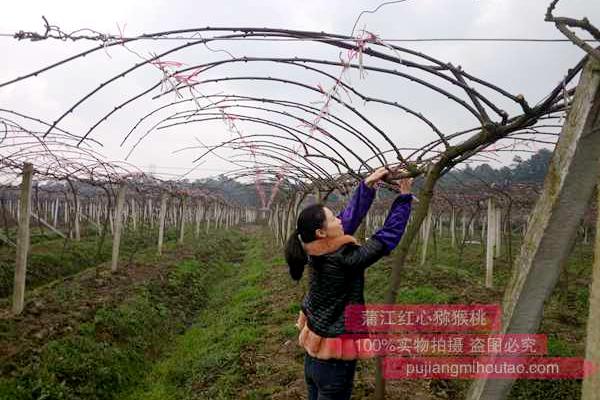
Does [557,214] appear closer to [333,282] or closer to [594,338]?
[594,338]

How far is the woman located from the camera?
2.86m

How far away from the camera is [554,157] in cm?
217

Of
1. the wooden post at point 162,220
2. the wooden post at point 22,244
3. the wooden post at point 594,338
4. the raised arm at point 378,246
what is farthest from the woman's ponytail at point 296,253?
the wooden post at point 162,220

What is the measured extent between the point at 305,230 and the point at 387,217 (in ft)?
1.94

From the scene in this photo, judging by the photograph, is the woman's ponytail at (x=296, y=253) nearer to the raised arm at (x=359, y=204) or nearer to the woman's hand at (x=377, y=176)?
the raised arm at (x=359, y=204)

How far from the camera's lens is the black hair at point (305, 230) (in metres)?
2.89

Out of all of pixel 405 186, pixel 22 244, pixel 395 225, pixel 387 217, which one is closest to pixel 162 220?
pixel 22 244

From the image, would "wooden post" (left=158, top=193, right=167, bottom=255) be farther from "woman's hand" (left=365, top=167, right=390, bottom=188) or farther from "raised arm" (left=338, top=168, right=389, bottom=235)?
"woman's hand" (left=365, top=167, right=390, bottom=188)

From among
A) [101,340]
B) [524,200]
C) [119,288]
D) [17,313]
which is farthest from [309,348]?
[524,200]

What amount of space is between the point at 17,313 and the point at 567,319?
889 cm

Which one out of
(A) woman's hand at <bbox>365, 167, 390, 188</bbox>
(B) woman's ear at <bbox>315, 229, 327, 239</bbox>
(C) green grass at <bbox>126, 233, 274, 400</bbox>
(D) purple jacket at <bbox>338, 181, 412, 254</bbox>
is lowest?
(C) green grass at <bbox>126, 233, 274, 400</bbox>

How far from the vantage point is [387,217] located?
309cm

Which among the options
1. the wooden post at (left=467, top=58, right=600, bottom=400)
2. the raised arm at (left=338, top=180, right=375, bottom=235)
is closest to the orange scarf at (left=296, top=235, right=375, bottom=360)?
the raised arm at (left=338, top=180, right=375, bottom=235)

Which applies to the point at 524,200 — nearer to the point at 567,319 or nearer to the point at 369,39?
the point at 567,319
